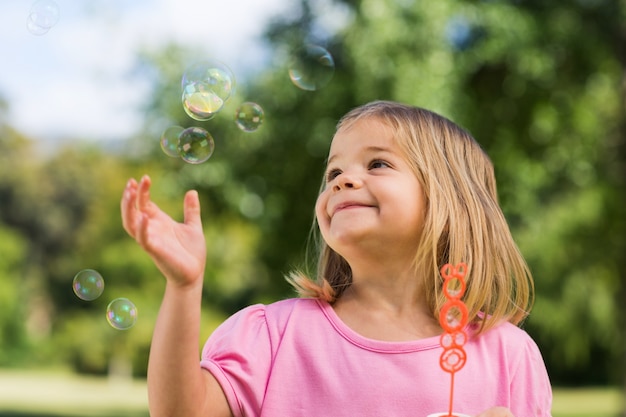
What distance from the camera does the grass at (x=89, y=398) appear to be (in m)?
17.4

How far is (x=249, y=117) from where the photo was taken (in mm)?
Answer: 3480

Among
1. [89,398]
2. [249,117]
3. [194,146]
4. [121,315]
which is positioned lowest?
[89,398]

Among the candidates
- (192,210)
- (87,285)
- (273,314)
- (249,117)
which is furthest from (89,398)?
(192,210)

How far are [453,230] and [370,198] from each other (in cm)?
24

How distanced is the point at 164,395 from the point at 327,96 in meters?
8.92

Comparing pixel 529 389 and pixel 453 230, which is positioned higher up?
pixel 453 230

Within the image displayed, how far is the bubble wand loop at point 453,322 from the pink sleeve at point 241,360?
397 mm

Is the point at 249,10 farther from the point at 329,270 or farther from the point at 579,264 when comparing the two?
the point at 329,270

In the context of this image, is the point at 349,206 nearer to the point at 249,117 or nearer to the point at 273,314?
the point at 273,314

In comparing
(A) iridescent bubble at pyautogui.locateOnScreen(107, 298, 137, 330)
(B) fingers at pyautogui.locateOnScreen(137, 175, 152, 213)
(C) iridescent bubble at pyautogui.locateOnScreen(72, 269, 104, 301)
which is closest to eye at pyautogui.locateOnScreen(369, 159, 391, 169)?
(B) fingers at pyautogui.locateOnScreen(137, 175, 152, 213)

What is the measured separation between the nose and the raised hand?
0.43 m

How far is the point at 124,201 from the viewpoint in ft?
5.31

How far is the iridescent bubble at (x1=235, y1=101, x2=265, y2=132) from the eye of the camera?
3.44m

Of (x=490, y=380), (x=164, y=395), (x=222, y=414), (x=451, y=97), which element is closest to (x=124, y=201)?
(x=164, y=395)
